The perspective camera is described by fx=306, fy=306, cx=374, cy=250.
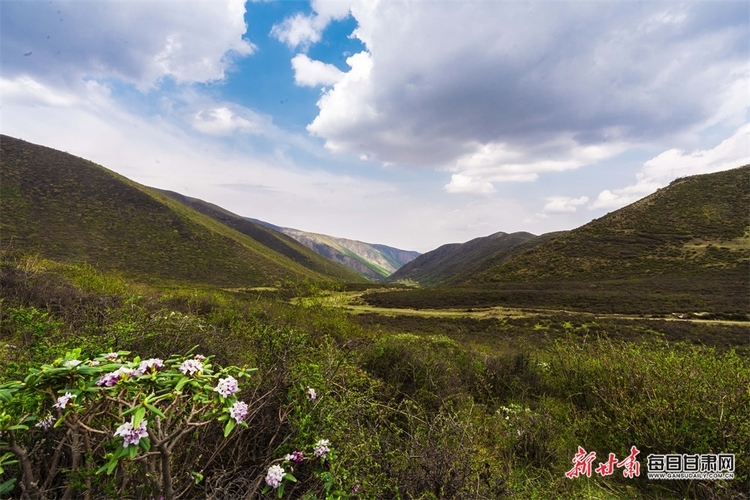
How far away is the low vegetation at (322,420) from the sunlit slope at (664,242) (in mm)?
47186

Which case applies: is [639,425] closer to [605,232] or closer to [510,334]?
[510,334]

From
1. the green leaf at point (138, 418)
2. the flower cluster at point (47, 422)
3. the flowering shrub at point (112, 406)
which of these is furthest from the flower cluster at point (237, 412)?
the flower cluster at point (47, 422)

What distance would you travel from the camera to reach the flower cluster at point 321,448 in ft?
7.05

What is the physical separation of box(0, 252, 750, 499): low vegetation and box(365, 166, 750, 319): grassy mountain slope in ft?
107

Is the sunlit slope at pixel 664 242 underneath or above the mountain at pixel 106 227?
above

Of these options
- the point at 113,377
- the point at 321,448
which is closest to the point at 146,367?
the point at 113,377

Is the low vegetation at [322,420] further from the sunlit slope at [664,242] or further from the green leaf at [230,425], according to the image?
the sunlit slope at [664,242]

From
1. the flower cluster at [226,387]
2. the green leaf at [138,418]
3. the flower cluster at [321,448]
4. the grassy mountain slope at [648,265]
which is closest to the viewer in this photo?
the green leaf at [138,418]

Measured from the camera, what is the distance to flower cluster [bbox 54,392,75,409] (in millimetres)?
1453

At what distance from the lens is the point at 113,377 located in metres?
1.62

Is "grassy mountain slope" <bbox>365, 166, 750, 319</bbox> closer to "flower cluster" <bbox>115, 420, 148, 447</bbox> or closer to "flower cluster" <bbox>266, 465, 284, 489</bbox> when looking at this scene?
"flower cluster" <bbox>266, 465, 284, 489</bbox>

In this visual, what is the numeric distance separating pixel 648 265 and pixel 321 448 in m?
57.4

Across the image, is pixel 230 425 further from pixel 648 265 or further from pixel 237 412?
pixel 648 265

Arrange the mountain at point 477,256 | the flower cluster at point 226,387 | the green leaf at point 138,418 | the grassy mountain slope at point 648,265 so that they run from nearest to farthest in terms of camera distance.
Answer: the green leaf at point 138,418 → the flower cluster at point 226,387 → the grassy mountain slope at point 648,265 → the mountain at point 477,256
